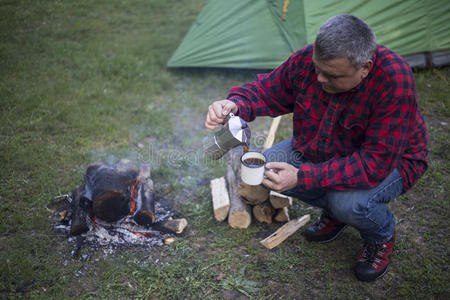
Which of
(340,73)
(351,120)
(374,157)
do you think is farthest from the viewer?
(351,120)

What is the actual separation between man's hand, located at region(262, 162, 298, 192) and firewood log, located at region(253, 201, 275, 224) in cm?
76

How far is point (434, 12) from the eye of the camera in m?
5.25

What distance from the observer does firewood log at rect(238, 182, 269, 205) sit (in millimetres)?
2930

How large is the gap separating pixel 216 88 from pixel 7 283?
13.0 feet

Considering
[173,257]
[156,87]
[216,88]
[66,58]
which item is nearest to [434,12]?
[216,88]

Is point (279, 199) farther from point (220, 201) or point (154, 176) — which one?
point (154, 176)

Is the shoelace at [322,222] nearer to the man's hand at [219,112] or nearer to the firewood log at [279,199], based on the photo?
the firewood log at [279,199]

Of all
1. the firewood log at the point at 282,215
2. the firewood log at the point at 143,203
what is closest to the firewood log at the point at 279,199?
the firewood log at the point at 282,215

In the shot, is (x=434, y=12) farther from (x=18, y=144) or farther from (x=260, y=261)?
(x=18, y=144)

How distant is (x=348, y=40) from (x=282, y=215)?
1.74 meters

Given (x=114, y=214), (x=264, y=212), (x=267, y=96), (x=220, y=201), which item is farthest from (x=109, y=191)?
(x=267, y=96)

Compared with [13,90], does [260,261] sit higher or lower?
lower

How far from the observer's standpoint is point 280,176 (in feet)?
7.52

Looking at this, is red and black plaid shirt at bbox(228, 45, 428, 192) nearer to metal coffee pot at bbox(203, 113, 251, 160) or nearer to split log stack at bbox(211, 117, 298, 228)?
metal coffee pot at bbox(203, 113, 251, 160)
